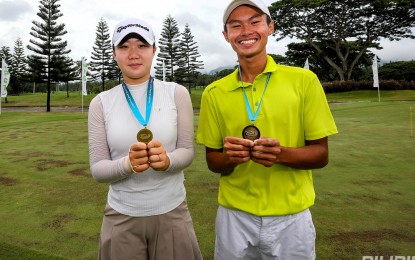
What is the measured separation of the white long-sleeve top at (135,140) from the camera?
6.43 ft

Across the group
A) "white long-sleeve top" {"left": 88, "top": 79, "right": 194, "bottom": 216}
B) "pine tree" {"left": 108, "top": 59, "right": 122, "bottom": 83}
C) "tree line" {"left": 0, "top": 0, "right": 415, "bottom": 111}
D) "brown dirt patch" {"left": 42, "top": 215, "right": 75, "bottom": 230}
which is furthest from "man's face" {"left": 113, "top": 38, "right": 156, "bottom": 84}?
"pine tree" {"left": 108, "top": 59, "right": 122, "bottom": 83}

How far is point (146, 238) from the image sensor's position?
2033 mm

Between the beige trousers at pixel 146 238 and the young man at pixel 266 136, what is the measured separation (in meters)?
0.27

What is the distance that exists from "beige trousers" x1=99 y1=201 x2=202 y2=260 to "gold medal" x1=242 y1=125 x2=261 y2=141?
2.17 ft

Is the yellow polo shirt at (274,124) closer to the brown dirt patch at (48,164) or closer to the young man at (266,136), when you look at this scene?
the young man at (266,136)

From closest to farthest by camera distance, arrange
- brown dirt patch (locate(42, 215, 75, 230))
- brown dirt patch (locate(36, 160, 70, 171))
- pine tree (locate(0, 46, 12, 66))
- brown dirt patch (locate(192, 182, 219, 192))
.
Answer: brown dirt patch (locate(42, 215, 75, 230)) → brown dirt patch (locate(192, 182, 219, 192)) → brown dirt patch (locate(36, 160, 70, 171)) → pine tree (locate(0, 46, 12, 66))

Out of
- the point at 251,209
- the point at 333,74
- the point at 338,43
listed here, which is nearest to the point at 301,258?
the point at 251,209

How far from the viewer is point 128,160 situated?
1.81 metres

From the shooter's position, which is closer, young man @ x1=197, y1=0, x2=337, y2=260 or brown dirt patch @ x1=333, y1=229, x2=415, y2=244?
young man @ x1=197, y1=0, x2=337, y2=260

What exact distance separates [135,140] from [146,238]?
59 centimetres

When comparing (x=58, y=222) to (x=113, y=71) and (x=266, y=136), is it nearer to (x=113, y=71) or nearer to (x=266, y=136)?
(x=266, y=136)

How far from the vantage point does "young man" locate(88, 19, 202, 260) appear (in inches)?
77.3

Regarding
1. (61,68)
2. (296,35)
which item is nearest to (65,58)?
(61,68)

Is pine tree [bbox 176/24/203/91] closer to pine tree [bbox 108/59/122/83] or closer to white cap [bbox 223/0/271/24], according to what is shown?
pine tree [bbox 108/59/122/83]
